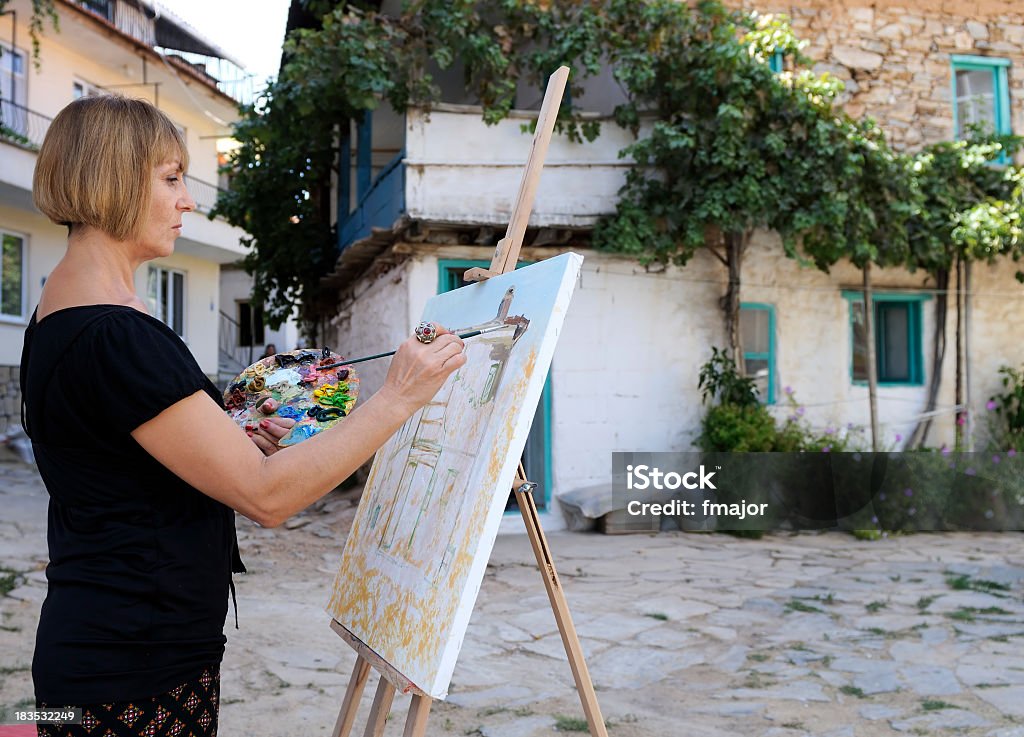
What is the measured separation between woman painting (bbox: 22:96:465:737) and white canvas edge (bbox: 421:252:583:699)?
387 millimetres

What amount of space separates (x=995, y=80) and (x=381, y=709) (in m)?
10.6

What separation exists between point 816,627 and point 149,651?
172 inches

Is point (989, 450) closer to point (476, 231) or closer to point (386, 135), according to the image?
point (476, 231)

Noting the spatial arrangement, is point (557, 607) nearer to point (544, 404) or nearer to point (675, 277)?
point (544, 404)

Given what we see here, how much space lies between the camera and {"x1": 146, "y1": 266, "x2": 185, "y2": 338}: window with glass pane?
55.0 feet

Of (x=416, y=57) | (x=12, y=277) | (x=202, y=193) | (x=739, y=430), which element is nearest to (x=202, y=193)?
(x=202, y=193)

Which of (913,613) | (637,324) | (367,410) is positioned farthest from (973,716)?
(637,324)

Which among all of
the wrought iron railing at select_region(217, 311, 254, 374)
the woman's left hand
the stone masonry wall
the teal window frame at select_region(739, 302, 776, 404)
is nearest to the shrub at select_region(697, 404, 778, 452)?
the teal window frame at select_region(739, 302, 776, 404)

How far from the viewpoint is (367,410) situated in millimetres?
1407

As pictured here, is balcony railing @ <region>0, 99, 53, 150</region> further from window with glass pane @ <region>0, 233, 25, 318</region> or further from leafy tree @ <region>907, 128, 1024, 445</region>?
leafy tree @ <region>907, 128, 1024, 445</region>

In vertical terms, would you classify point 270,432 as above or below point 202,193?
below

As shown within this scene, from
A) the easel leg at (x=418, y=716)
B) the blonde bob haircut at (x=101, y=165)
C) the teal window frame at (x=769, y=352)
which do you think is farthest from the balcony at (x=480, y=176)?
the blonde bob haircut at (x=101, y=165)

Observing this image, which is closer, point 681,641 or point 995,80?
point 681,641

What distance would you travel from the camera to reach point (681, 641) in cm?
471
